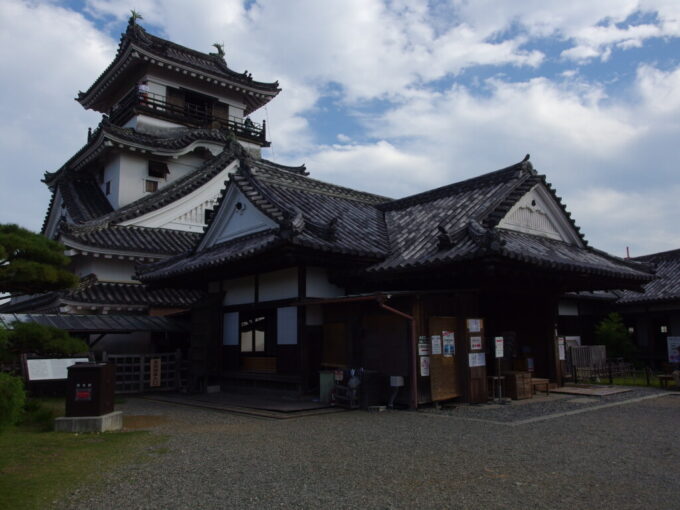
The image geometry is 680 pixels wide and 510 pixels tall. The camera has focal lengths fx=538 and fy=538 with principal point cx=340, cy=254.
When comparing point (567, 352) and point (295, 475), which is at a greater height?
point (567, 352)

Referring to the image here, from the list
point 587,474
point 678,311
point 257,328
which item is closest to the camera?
point 587,474

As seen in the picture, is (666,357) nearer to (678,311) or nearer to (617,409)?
(678,311)

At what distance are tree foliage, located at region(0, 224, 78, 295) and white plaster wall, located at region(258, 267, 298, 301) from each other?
5189 mm

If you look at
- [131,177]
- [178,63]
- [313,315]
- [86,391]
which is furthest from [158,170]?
[86,391]

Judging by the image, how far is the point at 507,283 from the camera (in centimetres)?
1343

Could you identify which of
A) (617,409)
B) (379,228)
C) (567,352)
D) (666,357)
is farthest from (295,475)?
(666,357)

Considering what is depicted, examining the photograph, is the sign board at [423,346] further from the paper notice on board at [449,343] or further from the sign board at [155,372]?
the sign board at [155,372]

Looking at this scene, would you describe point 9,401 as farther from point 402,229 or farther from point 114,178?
point 114,178

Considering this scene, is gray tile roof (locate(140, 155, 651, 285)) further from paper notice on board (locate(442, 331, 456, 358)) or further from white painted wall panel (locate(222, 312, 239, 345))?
white painted wall panel (locate(222, 312, 239, 345))

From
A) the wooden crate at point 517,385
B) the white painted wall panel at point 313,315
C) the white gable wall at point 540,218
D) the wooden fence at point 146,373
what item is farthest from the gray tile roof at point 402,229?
the wooden crate at point 517,385

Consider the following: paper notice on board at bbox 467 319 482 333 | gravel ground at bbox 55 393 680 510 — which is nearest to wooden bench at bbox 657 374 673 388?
gravel ground at bbox 55 393 680 510

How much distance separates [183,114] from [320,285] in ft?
58.8

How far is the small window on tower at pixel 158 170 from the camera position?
85.4 feet

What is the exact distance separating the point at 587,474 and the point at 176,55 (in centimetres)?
2946
